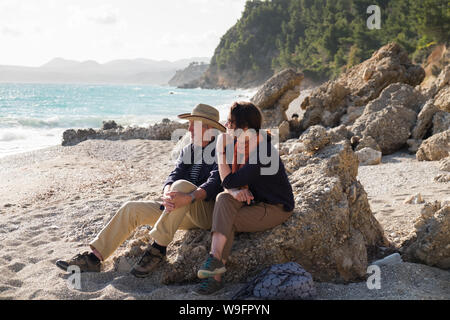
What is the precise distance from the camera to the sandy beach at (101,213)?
11.1 ft

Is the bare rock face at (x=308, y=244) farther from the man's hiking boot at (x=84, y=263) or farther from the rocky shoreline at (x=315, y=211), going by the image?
the man's hiking boot at (x=84, y=263)

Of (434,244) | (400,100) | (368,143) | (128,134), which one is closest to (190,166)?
(434,244)

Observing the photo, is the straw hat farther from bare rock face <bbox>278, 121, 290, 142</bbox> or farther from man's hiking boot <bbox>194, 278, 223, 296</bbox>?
bare rock face <bbox>278, 121, 290, 142</bbox>

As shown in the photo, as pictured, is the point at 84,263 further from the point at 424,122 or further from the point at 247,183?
the point at 424,122

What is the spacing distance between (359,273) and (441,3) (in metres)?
29.2

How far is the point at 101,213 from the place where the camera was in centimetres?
594

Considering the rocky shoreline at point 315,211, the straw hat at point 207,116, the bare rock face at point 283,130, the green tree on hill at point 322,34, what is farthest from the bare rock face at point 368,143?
the green tree on hill at point 322,34

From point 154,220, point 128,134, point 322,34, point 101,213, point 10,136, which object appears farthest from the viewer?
point 322,34

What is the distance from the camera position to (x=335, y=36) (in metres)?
55.2

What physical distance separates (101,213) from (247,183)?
10.5 feet

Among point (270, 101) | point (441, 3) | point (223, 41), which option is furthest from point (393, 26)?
point (223, 41)

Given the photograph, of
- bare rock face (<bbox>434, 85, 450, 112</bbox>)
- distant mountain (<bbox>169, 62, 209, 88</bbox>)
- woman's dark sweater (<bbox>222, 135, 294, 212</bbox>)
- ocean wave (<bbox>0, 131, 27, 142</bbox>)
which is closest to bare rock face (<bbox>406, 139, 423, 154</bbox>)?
bare rock face (<bbox>434, 85, 450, 112</bbox>)

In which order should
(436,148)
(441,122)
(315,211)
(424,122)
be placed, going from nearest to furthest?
(315,211), (436,148), (441,122), (424,122)

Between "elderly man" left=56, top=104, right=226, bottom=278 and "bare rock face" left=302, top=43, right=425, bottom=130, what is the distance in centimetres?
766
